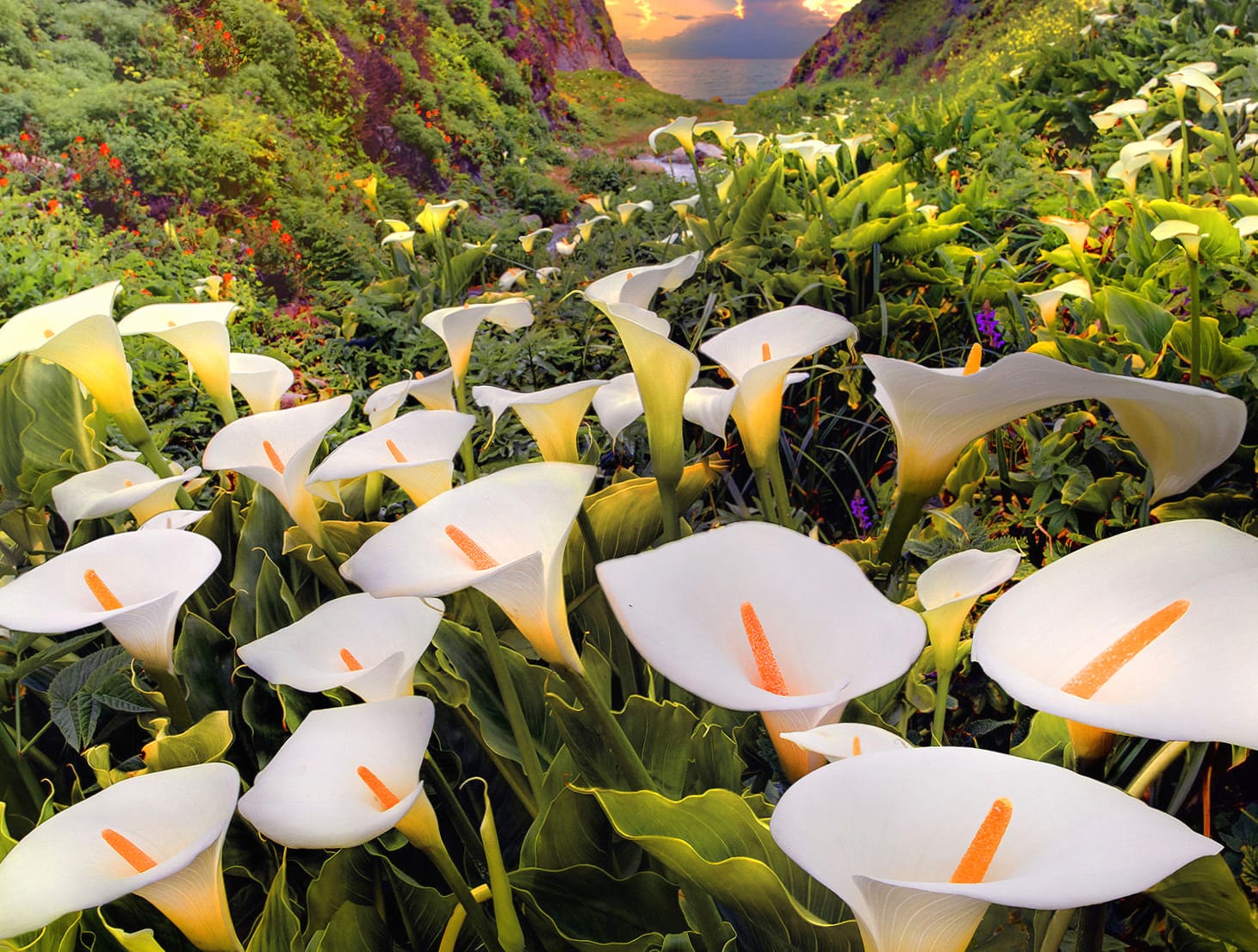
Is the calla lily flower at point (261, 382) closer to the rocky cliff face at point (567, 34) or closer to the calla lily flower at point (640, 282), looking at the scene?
the calla lily flower at point (640, 282)

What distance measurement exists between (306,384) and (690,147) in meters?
1.37

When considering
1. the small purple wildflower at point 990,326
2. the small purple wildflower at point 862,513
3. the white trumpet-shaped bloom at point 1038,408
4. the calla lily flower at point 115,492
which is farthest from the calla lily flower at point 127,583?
the small purple wildflower at point 990,326

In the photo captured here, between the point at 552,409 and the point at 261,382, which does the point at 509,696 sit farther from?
the point at 261,382

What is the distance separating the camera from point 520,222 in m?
3.36

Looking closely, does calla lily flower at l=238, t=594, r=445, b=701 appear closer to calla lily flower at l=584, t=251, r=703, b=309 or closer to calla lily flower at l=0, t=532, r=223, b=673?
calla lily flower at l=0, t=532, r=223, b=673

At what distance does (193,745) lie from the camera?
531mm

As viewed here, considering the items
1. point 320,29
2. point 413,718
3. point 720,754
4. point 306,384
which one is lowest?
point 306,384

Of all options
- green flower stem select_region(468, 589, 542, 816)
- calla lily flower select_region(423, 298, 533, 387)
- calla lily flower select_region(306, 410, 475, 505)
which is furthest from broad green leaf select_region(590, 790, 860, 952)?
calla lily flower select_region(423, 298, 533, 387)

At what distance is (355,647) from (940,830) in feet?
1.12

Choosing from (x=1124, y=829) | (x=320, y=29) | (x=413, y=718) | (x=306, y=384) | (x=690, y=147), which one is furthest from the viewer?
(x=320, y=29)

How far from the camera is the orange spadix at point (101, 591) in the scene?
0.51 m

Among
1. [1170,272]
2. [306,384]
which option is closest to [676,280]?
[1170,272]

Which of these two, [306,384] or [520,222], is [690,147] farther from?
[520,222]

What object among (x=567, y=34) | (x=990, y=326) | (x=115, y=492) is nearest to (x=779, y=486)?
(x=115, y=492)
